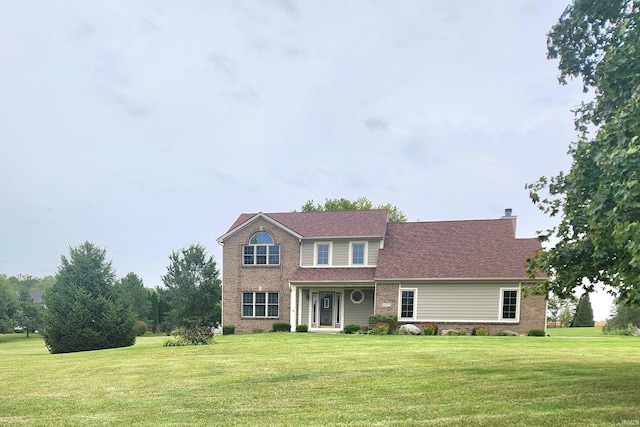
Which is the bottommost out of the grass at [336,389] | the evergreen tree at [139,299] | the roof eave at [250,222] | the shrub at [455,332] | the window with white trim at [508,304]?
the evergreen tree at [139,299]

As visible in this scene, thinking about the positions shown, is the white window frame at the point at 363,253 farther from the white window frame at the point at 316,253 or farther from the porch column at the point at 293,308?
the porch column at the point at 293,308

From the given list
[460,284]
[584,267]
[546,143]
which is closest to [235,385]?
[584,267]

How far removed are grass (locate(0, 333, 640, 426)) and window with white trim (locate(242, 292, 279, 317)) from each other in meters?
14.3

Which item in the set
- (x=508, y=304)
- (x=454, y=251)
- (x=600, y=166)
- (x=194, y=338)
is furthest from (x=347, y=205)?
(x=600, y=166)

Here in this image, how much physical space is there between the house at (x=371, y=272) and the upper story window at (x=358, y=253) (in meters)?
0.06

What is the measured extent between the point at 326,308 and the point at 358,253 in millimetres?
4143

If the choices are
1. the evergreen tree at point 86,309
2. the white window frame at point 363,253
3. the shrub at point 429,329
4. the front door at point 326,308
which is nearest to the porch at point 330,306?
the front door at point 326,308

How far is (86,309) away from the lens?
2159 cm

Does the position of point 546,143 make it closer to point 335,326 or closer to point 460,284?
point 460,284

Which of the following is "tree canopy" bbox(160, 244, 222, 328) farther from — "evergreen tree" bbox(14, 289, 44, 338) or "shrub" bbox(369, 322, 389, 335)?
"evergreen tree" bbox(14, 289, 44, 338)

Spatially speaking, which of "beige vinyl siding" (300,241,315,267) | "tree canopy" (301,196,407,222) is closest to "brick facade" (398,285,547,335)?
"beige vinyl siding" (300,241,315,267)

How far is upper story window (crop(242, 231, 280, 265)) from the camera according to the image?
92.7 ft

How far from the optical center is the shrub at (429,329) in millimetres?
22969

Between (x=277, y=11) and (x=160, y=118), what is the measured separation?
9.26 metres
